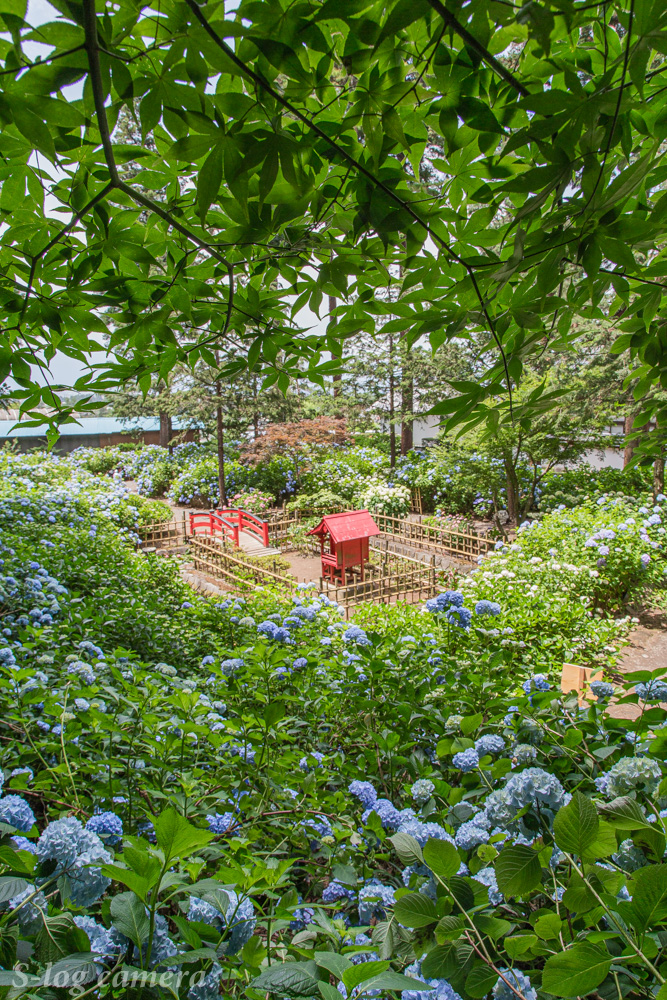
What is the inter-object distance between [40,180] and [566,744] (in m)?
1.74

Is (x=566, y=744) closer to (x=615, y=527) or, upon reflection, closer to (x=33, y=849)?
(x=33, y=849)

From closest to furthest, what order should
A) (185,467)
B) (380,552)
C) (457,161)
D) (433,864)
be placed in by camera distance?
(433,864) < (457,161) < (380,552) < (185,467)

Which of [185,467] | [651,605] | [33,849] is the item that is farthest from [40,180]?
[185,467]

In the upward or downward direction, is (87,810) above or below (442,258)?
below

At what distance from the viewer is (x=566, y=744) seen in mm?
1223

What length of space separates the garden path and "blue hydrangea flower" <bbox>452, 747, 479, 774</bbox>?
4411 mm

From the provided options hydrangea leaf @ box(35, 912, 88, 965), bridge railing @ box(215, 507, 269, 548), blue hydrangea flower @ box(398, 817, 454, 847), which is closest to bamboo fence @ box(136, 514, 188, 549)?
bridge railing @ box(215, 507, 269, 548)

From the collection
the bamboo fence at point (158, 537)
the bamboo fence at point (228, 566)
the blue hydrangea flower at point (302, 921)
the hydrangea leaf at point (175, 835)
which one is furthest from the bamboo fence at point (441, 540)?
the hydrangea leaf at point (175, 835)

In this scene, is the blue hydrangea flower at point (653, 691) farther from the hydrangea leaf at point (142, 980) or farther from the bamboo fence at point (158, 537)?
the bamboo fence at point (158, 537)

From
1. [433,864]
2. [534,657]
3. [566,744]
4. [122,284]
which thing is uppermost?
[122,284]

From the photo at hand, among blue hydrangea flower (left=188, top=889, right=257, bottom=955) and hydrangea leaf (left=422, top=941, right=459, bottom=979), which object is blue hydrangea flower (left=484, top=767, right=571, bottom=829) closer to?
hydrangea leaf (left=422, top=941, right=459, bottom=979)

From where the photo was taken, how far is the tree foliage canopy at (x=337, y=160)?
74cm

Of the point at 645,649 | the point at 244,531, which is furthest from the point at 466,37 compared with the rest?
the point at 244,531

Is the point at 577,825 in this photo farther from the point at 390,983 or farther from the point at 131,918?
the point at 131,918
